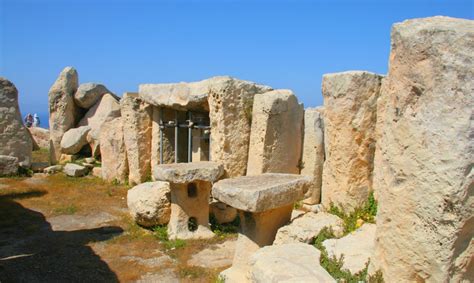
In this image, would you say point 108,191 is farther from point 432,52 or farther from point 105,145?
point 432,52

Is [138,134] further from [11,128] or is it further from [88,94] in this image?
[11,128]

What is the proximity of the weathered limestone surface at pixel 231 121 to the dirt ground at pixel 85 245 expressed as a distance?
4.72 ft

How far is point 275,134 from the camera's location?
23.6 ft

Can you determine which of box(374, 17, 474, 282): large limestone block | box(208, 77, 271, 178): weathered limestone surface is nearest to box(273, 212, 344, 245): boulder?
box(374, 17, 474, 282): large limestone block

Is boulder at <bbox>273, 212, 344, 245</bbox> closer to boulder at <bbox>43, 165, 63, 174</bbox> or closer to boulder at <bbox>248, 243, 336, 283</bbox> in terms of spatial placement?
boulder at <bbox>248, 243, 336, 283</bbox>

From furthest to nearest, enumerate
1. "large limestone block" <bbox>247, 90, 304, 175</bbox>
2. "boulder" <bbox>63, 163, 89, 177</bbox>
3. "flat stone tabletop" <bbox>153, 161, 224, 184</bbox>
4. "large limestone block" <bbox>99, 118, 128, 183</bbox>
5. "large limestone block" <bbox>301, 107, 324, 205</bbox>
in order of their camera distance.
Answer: "boulder" <bbox>63, 163, 89, 177</bbox> < "large limestone block" <bbox>99, 118, 128, 183</bbox> < "large limestone block" <bbox>301, 107, 324, 205</bbox> < "large limestone block" <bbox>247, 90, 304, 175</bbox> < "flat stone tabletop" <bbox>153, 161, 224, 184</bbox>

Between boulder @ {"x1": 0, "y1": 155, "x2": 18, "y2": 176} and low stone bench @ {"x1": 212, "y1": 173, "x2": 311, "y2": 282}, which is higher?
low stone bench @ {"x1": 212, "y1": 173, "x2": 311, "y2": 282}

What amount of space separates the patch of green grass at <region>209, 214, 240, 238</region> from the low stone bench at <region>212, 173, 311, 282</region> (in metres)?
1.65

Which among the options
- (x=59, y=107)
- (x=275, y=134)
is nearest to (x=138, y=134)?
(x=275, y=134)

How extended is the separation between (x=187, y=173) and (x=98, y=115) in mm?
7307

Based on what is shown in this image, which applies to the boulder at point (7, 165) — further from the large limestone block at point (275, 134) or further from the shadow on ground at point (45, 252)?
the large limestone block at point (275, 134)

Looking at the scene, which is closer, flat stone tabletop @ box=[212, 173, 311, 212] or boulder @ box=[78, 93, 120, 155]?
flat stone tabletop @ box=[212, 173, 311, 212]

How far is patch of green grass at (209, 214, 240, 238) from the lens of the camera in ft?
22.8

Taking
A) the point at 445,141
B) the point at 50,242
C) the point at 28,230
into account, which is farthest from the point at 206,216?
the point at 445,141
